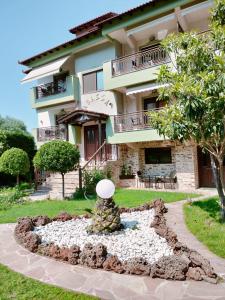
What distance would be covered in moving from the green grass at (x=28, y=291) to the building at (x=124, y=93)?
11.8 metres

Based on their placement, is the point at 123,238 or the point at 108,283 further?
the point at 123,238

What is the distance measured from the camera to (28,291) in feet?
18.3

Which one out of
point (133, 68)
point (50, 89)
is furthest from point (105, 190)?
point (50, 89)

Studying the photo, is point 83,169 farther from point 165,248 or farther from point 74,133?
point 165,248

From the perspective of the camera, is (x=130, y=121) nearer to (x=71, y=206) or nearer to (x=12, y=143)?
(x=71, y=206)

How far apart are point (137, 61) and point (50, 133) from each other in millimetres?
10484

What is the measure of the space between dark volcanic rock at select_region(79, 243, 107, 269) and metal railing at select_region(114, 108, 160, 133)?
42.8 feet

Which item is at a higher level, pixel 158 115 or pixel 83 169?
pixel 158 115

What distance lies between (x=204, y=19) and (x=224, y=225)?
14160 mm

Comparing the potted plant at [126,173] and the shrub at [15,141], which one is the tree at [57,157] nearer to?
the potted plant at [126,173]

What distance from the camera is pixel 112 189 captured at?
8.84m

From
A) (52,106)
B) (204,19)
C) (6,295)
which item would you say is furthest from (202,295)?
(52,106)

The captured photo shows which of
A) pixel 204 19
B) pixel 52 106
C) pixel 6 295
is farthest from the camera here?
pixel 52 106

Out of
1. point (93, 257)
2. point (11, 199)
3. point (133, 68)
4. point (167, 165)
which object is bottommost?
point (93, 257)
